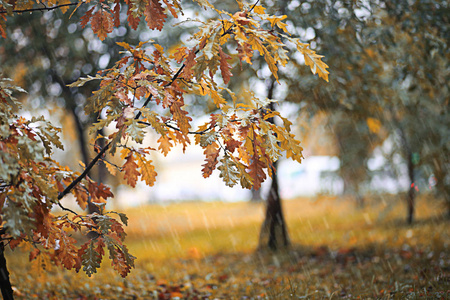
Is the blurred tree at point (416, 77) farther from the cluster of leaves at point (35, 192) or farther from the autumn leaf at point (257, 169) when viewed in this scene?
the cluster of leaves at point (35, 192)

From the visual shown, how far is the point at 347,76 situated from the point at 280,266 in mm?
3015

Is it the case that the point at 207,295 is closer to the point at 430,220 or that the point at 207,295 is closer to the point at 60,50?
the point at 60,50

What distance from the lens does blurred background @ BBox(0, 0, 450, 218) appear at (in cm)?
498

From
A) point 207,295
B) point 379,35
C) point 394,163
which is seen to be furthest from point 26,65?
point 394,163

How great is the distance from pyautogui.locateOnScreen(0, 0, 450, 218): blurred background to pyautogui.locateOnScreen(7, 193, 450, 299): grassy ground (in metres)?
1.14

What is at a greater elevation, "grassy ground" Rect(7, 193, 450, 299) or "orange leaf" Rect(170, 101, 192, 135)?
"orange leaf" Rect(170, 101, 192, 135)

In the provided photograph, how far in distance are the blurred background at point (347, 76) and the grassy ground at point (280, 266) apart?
1.14 metres

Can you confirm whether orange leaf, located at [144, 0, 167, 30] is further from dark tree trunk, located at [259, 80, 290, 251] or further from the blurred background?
dark tree trunk, located at [259, 80, 290, 251]

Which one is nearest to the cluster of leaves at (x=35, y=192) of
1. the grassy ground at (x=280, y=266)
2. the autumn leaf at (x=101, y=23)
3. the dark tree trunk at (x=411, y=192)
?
the autumn leaf at (x=101, y=23)

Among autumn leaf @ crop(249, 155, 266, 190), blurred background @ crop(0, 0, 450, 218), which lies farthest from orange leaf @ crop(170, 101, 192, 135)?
blurred background @ crop(0, 0, 450, 218)

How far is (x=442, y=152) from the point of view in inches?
→ 241

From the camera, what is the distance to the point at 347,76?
5.58m

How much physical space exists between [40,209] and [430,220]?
890 cm

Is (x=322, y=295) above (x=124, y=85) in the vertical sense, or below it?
below
